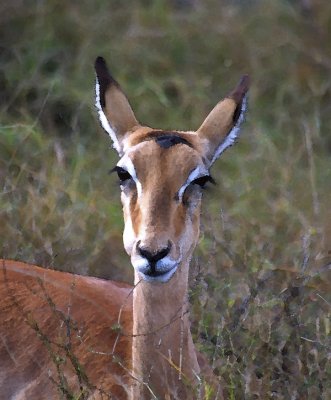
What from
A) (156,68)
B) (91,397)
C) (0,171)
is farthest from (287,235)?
(156,68)

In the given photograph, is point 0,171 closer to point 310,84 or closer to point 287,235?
point 287,235

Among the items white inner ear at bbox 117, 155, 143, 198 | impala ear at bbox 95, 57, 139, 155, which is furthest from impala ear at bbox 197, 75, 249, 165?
white inner ear at bbox 117, 155, 143, 198

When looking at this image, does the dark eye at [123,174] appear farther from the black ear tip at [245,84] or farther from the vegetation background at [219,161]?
the black ear tip at [245,84]

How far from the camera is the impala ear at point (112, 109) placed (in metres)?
5.32

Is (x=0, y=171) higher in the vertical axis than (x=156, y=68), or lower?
lower

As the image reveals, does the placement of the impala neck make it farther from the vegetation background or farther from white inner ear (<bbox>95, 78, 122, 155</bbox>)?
white inner ear (<bbox>95, 78, 122, 155</bbox>)

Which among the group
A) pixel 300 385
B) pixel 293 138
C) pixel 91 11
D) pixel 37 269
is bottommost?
pixel 300 385

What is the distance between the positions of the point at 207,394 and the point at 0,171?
3.46 meters

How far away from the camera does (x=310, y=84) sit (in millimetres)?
9469

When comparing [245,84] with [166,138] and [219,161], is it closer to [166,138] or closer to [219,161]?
[166,138]

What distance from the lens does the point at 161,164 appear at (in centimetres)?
489

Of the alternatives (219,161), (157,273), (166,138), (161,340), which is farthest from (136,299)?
(219,161)

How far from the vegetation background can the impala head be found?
30cm

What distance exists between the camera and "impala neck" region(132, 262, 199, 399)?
16.0 ft
